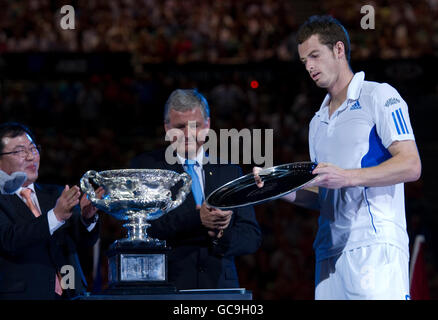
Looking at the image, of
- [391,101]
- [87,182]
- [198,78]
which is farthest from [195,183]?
[198,78]

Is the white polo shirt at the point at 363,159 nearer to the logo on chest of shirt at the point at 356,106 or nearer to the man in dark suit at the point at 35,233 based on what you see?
the logo on chest of shirt at the point at 356,106

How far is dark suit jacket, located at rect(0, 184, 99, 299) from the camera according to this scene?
10.2ft

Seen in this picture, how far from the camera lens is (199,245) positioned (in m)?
3.12

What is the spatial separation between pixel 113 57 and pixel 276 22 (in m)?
2.75

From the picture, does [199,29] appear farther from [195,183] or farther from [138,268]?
[138,268]

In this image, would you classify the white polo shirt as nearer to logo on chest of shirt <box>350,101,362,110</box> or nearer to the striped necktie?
logo on chest of shirt <box>350,101,362,110</box>

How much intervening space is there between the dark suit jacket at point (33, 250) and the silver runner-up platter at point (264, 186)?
910mm

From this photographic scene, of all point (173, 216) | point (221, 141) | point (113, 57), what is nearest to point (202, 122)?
A: point (173, 216)

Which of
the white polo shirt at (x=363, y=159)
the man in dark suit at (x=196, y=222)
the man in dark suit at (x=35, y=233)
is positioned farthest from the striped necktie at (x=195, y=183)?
the white polo shirt at (x=363, y=159)

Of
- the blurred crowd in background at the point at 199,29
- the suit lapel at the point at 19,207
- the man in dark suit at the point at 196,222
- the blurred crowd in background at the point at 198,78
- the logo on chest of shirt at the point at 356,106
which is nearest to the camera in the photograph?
the logo on chest of shirt at the point at 356,106

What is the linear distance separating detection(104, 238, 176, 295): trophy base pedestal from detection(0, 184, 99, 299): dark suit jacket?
0.65 m

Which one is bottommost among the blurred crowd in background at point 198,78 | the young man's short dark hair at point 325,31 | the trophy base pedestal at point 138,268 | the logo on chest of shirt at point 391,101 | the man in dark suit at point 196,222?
the trophy base pedestal at point 138,268

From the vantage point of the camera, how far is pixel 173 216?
3033 millimetres

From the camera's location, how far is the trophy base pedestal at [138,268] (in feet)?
8.18
